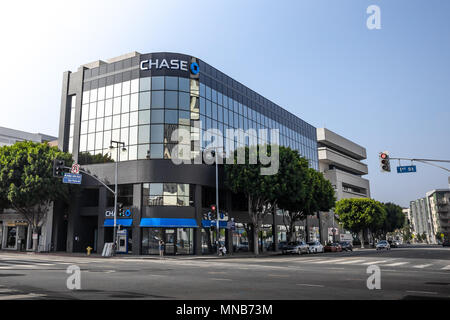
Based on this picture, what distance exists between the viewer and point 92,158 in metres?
45.4

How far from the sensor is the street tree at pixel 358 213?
235 ft

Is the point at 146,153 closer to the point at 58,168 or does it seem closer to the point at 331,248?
the point at 58,168

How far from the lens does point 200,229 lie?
40.8m

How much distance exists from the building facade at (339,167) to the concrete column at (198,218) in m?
41.1

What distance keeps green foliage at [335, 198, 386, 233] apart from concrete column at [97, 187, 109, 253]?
48963mm

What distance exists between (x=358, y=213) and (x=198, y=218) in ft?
141

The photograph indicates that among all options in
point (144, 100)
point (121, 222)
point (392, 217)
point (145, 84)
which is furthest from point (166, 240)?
point (392, 217)

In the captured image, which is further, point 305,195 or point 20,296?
point 305,195

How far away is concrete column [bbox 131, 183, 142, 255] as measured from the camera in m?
38.7

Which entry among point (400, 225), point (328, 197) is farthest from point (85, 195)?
→ point (400, 225)

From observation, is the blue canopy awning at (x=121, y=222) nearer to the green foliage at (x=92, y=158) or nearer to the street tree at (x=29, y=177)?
the street tree at (x=29, y=177)

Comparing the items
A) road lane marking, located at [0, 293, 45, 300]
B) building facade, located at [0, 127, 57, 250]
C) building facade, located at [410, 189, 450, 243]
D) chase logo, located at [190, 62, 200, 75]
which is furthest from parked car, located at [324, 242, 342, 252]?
building facade, located at [410, 189, 450, 243]

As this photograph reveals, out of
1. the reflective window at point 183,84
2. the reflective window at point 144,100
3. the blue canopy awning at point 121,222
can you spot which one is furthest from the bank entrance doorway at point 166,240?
the reflective window at point 183,84

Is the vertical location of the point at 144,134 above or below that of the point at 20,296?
above
